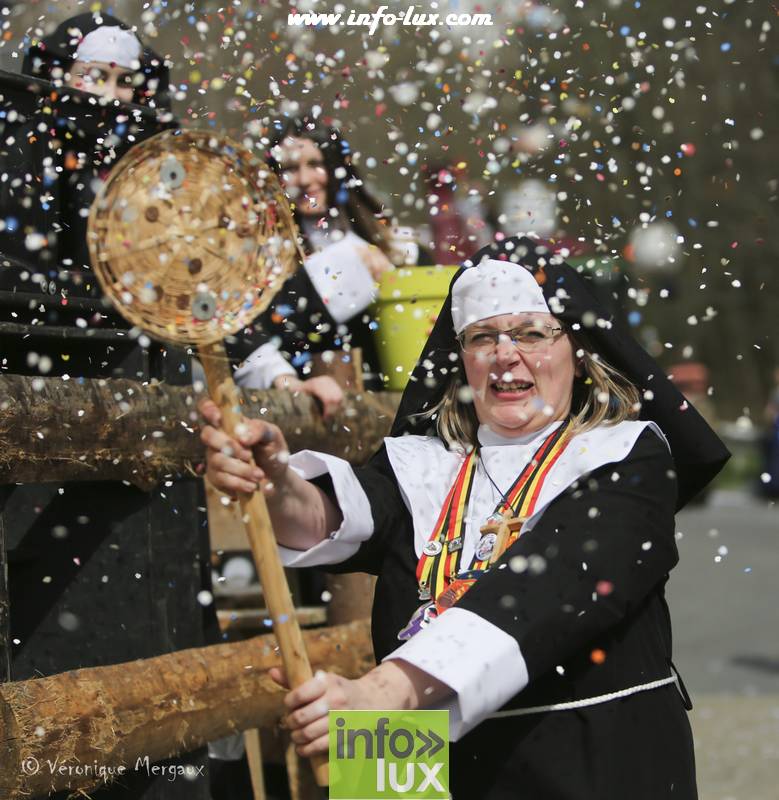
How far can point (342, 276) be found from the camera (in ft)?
14.8

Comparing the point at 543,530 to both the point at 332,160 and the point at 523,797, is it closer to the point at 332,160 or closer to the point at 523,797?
the point at 523,797

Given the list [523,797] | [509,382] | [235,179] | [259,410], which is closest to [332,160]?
[259,410]

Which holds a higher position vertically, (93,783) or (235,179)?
(235,179)

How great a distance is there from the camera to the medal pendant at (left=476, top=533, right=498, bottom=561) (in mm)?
2688

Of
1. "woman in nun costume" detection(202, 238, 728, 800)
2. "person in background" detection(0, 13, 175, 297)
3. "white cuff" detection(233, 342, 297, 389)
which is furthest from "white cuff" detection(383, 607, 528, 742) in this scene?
"white cuff" detection(233, 342, 297, 389)

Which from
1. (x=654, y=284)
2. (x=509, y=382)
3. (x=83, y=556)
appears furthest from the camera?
(x=654, y=284)

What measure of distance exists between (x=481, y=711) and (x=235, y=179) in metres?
1.09

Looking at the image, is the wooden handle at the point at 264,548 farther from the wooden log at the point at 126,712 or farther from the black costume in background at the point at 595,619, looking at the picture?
the wooden log at the point at 126,712

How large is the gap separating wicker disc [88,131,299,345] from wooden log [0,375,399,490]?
1.02m

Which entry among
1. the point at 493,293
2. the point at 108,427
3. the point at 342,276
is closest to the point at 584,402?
the point at 493,293

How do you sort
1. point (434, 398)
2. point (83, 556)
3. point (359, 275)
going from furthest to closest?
point (359, 275), point (83, 556), point (434, 398)

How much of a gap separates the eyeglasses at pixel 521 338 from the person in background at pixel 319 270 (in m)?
1.58

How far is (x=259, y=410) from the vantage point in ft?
13.4

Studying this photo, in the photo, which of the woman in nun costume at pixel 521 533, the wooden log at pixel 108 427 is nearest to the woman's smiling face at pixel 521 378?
the woman in nun costume at pixel 521 533
